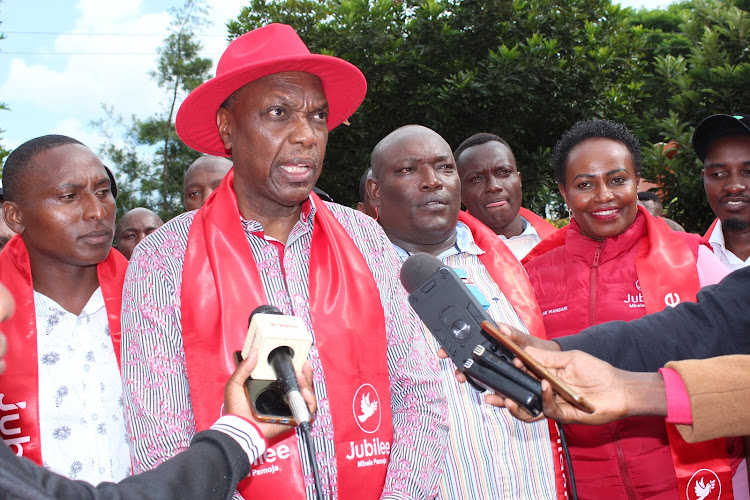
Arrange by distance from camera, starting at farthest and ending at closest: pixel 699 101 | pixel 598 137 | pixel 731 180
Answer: pixel 699 101 < pixel 731 180 < pixel 598 137

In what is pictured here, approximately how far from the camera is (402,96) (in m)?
10.8

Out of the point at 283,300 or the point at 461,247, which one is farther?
the point at 461,247

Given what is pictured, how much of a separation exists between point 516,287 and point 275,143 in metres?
1.39

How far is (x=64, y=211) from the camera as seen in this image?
2846 millimetres

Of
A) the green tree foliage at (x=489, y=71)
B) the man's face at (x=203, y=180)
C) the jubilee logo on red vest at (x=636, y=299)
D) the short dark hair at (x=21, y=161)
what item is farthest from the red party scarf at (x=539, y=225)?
the green tree foliage at (x=489, y=71)

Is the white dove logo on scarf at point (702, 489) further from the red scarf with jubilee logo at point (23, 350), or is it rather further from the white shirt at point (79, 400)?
the red scarf with jubilee logo at point (23, 350)

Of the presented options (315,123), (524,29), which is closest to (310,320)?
(315,123)

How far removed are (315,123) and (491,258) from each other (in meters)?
1.18

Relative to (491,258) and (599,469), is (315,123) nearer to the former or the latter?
(491,258)

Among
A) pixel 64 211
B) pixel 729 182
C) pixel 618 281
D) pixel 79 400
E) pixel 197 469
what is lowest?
pixel 197 469

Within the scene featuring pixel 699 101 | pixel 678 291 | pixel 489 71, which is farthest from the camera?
pixel 489 71

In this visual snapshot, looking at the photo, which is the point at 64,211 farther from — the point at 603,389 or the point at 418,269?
the point at 603,389

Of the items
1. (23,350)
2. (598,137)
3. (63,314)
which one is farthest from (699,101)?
(23,350)

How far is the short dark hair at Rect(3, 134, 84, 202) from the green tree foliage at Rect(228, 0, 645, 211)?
7503 millimetres
